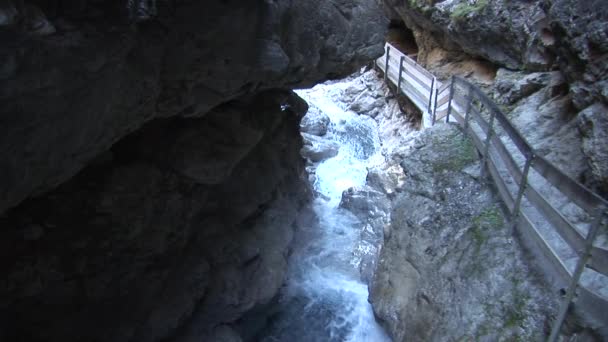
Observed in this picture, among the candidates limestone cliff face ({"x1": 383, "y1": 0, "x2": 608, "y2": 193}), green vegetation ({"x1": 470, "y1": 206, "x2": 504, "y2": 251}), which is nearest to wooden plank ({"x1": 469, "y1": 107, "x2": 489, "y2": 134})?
limestone cliff face ({"x1": 383, "y1": 0, "x2": 608, "y2": 193})

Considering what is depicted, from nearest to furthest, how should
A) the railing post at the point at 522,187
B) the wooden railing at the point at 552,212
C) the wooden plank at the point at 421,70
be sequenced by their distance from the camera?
the wooden railing at the point at 552,212, the railing post at the point at 522,187, the wooden plank at the point at 421,70

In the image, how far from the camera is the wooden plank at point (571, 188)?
11.1ft

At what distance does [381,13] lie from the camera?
26.3 ft

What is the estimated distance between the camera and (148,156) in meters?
5.71

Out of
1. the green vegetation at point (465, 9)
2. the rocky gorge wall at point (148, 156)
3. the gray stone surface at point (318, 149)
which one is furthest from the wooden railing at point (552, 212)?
the gray stone surface at point (318, 149)

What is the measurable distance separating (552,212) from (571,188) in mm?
429

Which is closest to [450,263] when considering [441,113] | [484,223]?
[484,223]

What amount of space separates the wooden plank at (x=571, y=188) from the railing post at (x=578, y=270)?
0.15 meters

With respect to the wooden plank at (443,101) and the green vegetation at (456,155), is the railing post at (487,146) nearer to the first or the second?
the green vegetation at (456,155)

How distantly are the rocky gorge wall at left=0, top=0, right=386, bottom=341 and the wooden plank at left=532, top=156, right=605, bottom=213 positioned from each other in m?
3.10

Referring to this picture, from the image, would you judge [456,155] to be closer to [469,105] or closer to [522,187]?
[469,105]

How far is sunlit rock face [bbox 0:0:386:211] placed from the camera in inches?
114

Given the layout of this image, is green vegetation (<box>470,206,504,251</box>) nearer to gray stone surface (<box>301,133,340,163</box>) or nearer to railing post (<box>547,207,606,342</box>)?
railing post (<box>547,207,606,342</box>)

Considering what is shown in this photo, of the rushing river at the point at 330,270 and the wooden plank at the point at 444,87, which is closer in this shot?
the rushing river at the point at 330,270
